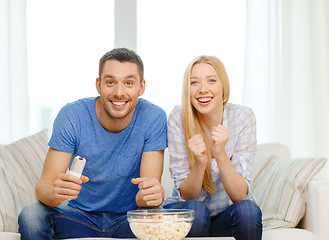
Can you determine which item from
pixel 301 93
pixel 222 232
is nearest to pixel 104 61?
pixel 222 232

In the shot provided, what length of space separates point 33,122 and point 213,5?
1569mm

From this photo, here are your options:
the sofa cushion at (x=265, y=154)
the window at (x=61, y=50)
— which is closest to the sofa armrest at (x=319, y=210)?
the sofa cushion at (x=265, y=154)

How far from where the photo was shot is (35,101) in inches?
125

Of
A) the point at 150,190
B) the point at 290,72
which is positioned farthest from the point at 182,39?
the point at 150,190

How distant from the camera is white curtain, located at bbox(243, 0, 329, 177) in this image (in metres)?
3.21

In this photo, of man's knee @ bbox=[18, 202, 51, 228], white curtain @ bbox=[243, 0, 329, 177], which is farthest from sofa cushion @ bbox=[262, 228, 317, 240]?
white curtain @ bbox=[243, 0, 329, 177]

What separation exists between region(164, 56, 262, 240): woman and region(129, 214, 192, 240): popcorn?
1.57 ft

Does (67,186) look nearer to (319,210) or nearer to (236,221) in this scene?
(236,221)

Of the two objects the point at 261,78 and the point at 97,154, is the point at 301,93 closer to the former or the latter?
the point at 261,78

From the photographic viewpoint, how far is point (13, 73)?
3.09 m

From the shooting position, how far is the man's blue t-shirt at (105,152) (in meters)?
1.89

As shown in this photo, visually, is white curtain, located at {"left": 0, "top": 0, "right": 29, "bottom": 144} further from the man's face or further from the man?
the man's face

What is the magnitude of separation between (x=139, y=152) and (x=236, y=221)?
498 millimetres

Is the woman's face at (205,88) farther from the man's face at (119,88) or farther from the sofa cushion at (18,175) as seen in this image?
the sofa cushion at (18,175)
